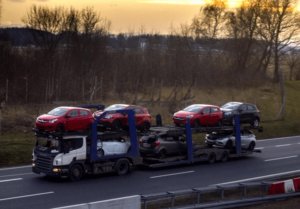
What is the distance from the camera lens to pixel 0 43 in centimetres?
3747

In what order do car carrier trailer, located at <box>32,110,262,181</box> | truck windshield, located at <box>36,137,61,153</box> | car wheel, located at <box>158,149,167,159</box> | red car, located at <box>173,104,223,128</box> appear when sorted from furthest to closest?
red car, located at <box>173,104,223,128</box> < car wheel, located at <box>158,149,167,159</box> < truck windshield, located at <box>36,137,61,153</box> < car carrier trailer, located at <box>32,110,262,181</box>

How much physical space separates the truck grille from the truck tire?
3048mm

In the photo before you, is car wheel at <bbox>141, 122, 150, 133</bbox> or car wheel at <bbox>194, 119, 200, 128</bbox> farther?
car wheel at <bbox>194, 119, 200, 128</bbox>

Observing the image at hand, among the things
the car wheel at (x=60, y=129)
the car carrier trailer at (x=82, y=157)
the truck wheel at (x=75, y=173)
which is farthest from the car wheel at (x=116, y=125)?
the truck wheel at (x=75, y=173)

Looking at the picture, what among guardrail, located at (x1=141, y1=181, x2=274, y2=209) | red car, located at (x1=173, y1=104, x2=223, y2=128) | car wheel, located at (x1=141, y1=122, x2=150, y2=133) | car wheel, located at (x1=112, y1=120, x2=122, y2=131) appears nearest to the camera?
guardrail, located at (x1=141, y1=181, x2=274, y2=209)

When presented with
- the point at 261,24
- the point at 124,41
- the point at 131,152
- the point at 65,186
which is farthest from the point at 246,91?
the point at 65,186

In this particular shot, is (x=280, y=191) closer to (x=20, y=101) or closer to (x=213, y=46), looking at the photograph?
(x=20, y=101)

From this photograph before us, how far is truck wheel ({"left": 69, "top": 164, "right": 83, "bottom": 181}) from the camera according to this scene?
16.5m

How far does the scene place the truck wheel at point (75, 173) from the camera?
54.2 feet

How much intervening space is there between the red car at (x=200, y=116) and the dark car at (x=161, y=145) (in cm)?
166

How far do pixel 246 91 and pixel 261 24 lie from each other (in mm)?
12486

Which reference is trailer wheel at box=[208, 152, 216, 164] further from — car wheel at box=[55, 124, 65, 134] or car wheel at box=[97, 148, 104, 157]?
car wheel at box=[55, 124, 65, 134]

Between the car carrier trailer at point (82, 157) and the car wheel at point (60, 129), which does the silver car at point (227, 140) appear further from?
the car wheel at point (60, 129)

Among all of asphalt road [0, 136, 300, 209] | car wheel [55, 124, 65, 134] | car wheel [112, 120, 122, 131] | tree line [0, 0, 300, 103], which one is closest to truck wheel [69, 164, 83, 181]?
asphalt road [0, 136, 300, 209]
